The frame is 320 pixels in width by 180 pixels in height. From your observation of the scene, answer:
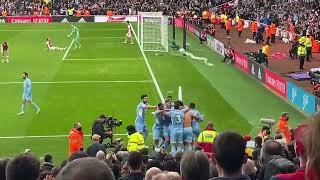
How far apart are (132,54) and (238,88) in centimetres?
1427

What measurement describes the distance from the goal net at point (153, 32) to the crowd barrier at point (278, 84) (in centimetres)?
556

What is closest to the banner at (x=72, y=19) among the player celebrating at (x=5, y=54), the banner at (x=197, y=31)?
the banner at (x=197, y=31)

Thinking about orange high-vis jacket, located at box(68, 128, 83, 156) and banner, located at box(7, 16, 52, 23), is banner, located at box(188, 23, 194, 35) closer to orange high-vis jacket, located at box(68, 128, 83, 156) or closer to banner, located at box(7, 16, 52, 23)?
banner, located at box(7, 16, 52, 23)

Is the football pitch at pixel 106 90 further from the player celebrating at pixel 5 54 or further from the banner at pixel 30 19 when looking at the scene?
the banner at pixel 30 19

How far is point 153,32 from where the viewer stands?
1930 inches

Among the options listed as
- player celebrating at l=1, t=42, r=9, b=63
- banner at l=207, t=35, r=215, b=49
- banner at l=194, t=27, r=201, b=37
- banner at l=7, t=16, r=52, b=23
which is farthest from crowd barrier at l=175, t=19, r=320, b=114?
banner at l=7, t=16, r=52, b=23

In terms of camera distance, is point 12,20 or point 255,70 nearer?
point 255,70

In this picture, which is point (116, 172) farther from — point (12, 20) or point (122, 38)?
point (12, 20)

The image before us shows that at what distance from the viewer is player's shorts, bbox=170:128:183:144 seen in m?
18.6

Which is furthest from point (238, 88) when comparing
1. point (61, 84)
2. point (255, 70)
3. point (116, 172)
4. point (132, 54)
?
point (116, 172)

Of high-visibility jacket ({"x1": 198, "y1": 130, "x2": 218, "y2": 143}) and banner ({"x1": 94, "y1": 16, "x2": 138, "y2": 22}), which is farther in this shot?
banner ({"x1": 94, "y1": 16, "x2": 138, "y2": 22})

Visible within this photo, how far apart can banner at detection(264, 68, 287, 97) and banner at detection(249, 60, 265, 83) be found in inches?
30.3

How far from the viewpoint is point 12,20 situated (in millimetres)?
67625

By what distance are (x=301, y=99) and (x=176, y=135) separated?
8.54 metres
